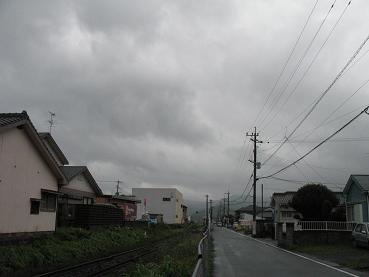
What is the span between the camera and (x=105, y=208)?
37.8 meters

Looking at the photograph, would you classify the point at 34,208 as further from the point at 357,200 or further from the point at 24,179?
the point at 357,200

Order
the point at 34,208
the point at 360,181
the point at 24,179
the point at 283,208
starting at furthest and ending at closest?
the point at 283,208
the point at 360,181
the point at 34,208
the point at 24,179

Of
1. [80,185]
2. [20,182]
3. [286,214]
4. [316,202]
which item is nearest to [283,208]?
[286,214]

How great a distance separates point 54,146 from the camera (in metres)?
37.9

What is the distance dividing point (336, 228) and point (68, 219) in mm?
19603

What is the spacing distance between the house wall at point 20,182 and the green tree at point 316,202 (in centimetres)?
2671

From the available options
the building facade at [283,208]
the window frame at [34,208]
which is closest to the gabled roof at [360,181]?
the window frame at [34,208]

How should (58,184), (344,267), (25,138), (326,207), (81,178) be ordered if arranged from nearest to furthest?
(344,267) → (25,138) → (58,184) → (81,178) → (326,207)

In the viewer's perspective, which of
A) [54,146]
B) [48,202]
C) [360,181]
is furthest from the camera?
[54,146]

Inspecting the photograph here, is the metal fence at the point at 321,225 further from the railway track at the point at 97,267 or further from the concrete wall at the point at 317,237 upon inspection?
the railway track at the point at 97,267

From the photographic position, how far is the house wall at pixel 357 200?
35312mm

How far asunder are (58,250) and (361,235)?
57.1 feet

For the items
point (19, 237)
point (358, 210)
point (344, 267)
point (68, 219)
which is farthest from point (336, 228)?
point (19, 237)

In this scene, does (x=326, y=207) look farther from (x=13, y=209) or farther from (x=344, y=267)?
(x=13, y=209)
